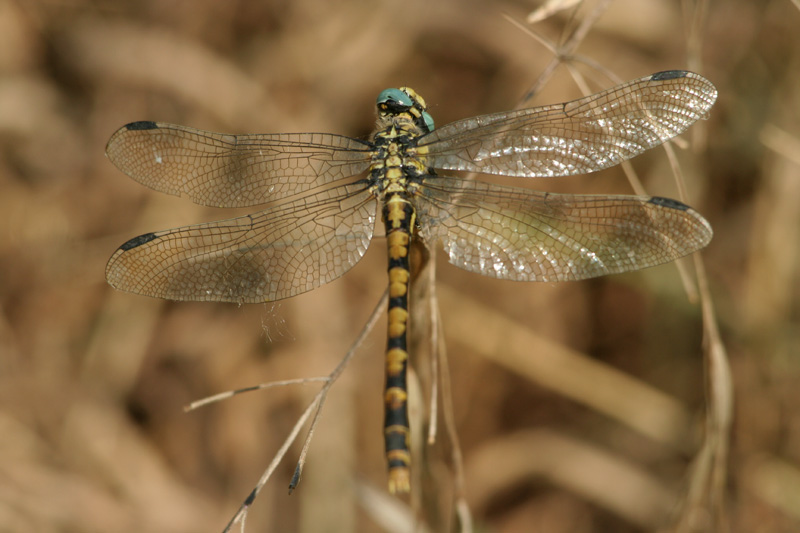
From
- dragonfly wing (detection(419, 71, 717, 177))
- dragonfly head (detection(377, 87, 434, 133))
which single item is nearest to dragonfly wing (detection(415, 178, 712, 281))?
dragonfly wing (detection(419, 71, 717, 177))

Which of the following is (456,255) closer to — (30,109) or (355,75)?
(355,75)

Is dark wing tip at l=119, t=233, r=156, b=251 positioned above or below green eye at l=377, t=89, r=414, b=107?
below

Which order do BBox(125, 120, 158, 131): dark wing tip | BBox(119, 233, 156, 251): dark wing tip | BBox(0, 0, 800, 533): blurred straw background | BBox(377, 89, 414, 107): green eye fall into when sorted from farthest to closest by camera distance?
BBox(0, 0, 800, 533): blurred straw background → BBox(377, 89, 414, 107): green eye → BBox(125, 120, 158, 131): dark wing tip → BBox(119, 233, 156, 251): dark wing tip

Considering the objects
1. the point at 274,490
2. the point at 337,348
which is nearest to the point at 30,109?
the point at 337,348

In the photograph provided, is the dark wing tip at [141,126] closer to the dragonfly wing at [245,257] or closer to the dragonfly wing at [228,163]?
the dragonfly wing at [228,163]

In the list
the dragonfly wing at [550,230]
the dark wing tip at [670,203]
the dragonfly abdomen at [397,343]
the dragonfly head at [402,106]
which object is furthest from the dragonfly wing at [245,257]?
the dark wing tip at [670,203]

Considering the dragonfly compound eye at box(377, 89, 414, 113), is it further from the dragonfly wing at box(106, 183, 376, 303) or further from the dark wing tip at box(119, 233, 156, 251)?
the dark wing tip at box(119, 233, 156, 251)

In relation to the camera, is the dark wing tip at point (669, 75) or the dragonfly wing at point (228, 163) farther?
the dragonfly wing at point (228, 163)

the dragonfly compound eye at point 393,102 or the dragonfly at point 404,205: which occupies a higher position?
the dragonfly compound eye at point 393,102
